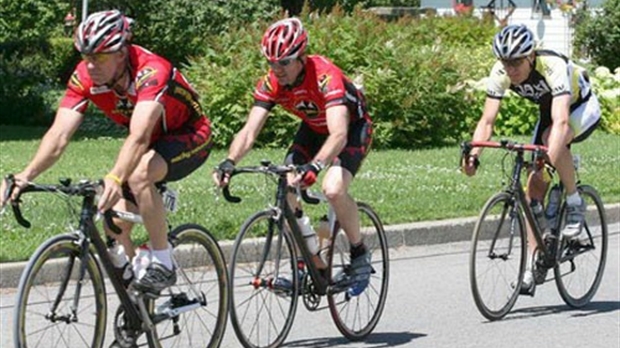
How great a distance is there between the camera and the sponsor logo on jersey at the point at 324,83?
8.33 m

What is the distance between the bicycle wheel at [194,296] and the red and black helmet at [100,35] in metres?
1.05

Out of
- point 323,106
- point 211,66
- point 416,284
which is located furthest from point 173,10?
point 323,106

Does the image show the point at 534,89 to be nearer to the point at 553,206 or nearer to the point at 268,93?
the point at 553,206

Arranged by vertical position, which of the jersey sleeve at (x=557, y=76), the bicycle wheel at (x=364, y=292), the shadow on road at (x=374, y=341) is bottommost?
the shadow on road at (x=374, y=341)

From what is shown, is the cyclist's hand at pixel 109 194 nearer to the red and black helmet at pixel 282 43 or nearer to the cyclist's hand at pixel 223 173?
the cyclist's hand at pixel 223 173

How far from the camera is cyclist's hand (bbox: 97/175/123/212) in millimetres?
6738

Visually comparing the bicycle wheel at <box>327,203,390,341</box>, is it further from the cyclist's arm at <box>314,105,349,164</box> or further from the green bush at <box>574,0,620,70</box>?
the green bush at <box>574,0,620,70</box>

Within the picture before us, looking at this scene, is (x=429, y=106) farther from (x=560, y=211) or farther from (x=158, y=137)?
(x=158, y=137)

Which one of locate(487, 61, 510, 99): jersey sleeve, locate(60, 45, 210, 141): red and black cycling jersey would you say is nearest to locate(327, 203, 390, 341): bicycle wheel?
locate(487, 61, 510, 99): jersey sleeve

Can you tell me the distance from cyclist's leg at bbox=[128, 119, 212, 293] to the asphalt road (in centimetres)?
130

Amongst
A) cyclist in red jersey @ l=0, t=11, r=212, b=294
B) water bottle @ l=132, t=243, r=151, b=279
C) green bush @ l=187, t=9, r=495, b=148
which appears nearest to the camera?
cyclist in red jersey @ l=0, t=11, r=212, b=294

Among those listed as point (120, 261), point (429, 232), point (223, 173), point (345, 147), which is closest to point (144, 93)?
point (120, 261)

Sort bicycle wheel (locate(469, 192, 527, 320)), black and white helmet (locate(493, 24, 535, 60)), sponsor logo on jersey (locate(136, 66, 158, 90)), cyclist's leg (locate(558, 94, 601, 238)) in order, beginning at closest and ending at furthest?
sponsor logo on jersey (locate(136, 66, 158, 90))
black and white helmet (locate(493, 24, 535, 60))
bicycle wheel (locate(469, 192, 527, 320))
cyclist's leg (locate(558, 94, 601, 238))

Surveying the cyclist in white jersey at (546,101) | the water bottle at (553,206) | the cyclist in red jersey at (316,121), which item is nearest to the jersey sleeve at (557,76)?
the cyclist in white jersey at (546,101)
